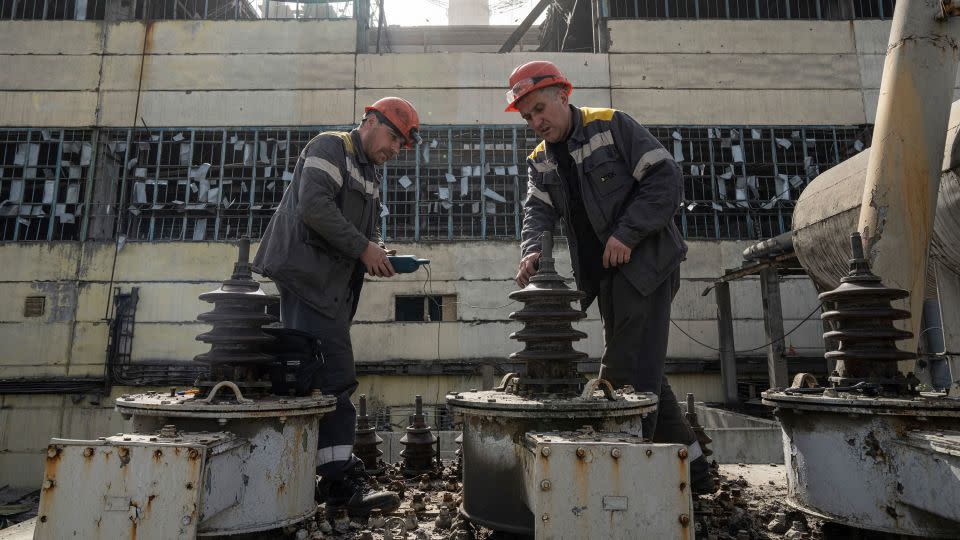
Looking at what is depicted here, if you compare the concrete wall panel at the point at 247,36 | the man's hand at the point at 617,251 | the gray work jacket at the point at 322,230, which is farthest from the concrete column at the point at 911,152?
the concrete wall panel at the point at 247,36

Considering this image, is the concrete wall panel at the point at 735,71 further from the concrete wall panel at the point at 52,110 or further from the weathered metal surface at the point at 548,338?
the concrete wall panel at the point at 52,110

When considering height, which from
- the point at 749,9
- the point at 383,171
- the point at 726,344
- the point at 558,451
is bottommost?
the point at 558,451

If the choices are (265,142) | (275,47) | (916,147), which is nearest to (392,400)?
(265,142)

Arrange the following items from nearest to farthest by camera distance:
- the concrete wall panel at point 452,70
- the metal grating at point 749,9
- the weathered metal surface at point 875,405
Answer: the weathered metal surface at point 875,405 < the concrete wall panel at point 452,70 < the metal grating at point 749,9

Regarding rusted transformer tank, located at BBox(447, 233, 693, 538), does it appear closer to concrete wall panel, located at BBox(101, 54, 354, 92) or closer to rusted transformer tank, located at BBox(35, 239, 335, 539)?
rusted transformer tank, located at BBox(35, 239, 335, 539)

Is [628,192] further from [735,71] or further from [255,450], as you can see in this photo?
[735,71]

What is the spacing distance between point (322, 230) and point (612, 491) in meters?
1.88

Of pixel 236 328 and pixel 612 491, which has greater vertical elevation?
pixel 236 328

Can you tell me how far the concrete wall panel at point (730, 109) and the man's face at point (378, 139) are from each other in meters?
9.61

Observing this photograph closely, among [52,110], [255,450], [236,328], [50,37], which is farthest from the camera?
[50,37]

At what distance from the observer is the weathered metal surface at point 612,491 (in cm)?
149

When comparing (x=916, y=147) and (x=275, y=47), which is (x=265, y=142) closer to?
(x=275, y=47)

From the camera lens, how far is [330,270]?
9.37ft

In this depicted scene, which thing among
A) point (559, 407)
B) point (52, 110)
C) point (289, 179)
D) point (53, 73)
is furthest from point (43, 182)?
point (559, 407)
